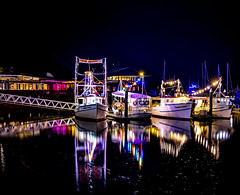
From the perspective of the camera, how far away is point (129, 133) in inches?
838

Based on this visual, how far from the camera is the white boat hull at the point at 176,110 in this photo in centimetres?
3108

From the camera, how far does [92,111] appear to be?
1065 inches

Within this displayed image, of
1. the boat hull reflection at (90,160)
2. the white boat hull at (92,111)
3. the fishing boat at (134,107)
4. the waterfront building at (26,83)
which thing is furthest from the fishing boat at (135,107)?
the waterfront building at (26,83)

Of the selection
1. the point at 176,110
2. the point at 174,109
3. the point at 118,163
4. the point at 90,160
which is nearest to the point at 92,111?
the point at 174,109

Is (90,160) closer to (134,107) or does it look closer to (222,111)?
(134,107)

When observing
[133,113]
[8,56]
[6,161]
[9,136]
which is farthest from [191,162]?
[8,56]

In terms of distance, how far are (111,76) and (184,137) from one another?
2336 inches

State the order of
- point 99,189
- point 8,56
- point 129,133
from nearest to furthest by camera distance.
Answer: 1. point 99,189
2. point 129,133
3. point 8,56

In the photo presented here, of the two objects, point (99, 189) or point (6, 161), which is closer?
point (99, 189)

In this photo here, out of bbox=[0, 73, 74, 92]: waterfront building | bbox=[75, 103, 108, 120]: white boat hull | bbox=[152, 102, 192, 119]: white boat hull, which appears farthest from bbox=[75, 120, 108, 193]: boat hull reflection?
bbox=[0, 73, 74, 92]: waterfront building

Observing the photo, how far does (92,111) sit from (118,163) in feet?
50.0

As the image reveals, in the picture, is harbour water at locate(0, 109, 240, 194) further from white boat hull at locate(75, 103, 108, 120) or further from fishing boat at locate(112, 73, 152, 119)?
fishing boat at locate(112, 73, 152, 119)

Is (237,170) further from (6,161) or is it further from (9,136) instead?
(9,136)

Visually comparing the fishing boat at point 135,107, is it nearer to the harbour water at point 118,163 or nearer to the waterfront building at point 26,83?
the harbour water at point 118,163
